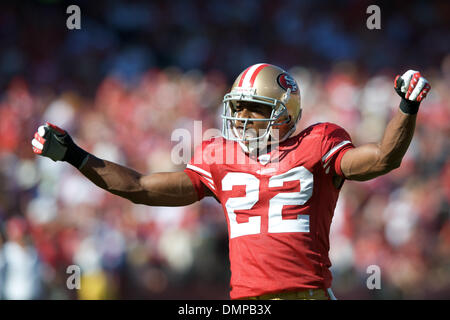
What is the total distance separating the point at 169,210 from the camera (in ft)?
26.2

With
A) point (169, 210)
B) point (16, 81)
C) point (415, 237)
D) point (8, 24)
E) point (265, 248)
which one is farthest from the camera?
point (8, 24)

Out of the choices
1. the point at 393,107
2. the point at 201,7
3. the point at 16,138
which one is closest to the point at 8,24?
the point at 16,138

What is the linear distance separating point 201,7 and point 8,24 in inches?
117

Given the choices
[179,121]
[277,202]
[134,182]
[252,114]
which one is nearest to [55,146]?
[134,182]

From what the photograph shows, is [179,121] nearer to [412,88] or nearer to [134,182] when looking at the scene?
[134,182]

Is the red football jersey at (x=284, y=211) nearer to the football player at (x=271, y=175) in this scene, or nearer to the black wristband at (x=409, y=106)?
the football player at (x=271, y=175)

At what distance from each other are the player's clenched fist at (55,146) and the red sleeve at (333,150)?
3.81 feet

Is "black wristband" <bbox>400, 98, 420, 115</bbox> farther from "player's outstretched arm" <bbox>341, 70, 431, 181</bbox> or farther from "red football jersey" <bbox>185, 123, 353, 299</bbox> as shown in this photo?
"red football jersey" <bbox>185, 123, 353, 299</bbox>

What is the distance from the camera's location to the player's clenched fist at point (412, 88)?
8.55 feet

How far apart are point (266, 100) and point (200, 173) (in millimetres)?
480

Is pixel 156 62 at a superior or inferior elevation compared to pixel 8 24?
inferior

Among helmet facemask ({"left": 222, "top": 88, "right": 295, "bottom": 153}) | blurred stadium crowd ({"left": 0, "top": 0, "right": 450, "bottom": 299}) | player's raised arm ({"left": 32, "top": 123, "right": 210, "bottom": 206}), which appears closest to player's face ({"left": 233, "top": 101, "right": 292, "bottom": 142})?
helmet facemask ({"left": 222, "top": 88, "right": 295, "bottom": 153})

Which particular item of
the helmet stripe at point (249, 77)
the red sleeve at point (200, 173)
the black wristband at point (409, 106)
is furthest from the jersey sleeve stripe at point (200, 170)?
the black wristband at point (409, 106)
